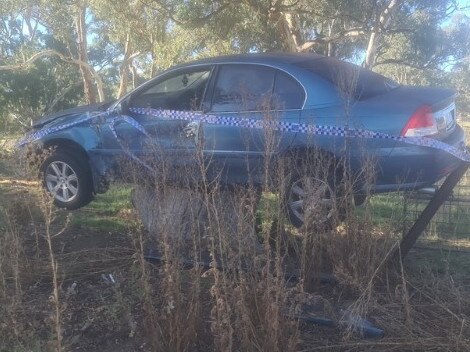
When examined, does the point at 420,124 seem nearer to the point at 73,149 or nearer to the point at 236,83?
the point at 236,83

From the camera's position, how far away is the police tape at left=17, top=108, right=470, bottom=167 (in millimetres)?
5062

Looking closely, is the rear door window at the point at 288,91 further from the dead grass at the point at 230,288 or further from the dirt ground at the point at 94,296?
the dirt ground at the point at 94,296

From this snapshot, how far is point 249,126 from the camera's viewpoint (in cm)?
518

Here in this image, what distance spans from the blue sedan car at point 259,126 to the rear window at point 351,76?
0.7 inches

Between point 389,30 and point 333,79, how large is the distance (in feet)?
37.3

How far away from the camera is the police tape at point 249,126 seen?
16.6 feet

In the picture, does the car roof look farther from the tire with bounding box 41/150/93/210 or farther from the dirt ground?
the dirt ground

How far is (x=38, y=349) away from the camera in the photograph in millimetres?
3270

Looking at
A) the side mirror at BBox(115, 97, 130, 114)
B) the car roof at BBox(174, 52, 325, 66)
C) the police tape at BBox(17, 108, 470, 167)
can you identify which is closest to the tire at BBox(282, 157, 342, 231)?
the police tape at BBox(17, 108, 470, 167)

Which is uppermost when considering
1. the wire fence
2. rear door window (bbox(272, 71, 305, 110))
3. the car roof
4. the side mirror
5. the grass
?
the car roof

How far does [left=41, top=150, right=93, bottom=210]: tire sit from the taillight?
3.45 m

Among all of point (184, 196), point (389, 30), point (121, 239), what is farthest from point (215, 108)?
point (389, 30)

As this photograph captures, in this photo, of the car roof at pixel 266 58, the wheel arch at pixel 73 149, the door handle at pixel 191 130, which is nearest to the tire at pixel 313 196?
the door handle at pixel 191 130

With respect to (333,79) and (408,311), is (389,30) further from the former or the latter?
(408,311)
